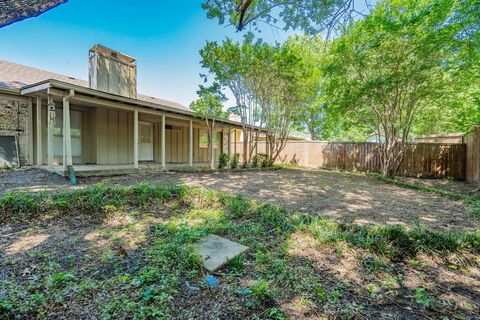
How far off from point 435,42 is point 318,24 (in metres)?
4.92

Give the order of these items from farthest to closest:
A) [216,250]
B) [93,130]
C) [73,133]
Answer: [93,130] → [73,133] → [216,250]

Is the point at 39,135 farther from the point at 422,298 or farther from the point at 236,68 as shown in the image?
the point at 422,298

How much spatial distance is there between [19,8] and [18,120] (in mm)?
7361

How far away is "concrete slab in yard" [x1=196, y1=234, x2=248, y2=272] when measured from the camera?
2.32 m

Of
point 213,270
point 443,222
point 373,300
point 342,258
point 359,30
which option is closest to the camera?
point 373,300

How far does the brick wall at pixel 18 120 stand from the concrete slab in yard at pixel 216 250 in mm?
8086

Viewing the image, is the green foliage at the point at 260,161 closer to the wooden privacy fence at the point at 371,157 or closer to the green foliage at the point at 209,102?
the green foliage at the point at 209,102

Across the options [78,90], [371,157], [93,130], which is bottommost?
[371,157]

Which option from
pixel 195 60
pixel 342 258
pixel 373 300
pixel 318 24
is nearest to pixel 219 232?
pixel 342 258

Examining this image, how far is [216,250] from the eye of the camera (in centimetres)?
260

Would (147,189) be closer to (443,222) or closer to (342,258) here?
(342,258)

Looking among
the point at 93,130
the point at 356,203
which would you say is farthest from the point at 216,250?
the point at 93,130

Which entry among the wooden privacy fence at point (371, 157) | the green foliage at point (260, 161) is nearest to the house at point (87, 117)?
the green foliage at point (260, 161)

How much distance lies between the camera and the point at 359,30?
7.38 meters
